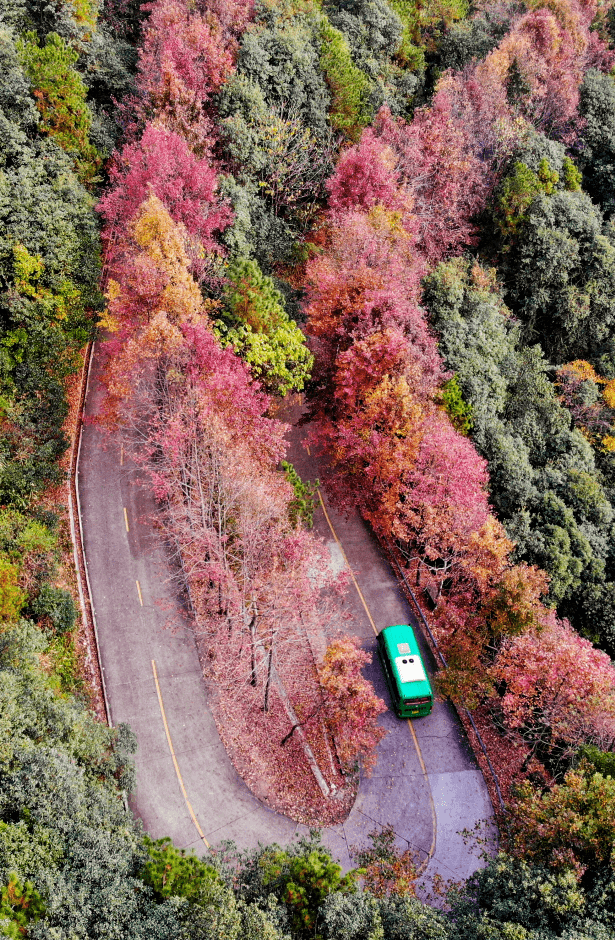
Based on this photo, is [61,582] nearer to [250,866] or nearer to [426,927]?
[250,866]

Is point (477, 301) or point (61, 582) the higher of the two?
point (477, 301)

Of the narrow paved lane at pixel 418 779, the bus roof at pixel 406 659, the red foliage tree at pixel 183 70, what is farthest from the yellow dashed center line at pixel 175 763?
the red foliage tree at pixel 183 70

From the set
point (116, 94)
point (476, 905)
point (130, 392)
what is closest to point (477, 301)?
point (130, 392)

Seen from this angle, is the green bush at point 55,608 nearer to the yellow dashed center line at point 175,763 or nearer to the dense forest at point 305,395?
the dense forest at point 305,395

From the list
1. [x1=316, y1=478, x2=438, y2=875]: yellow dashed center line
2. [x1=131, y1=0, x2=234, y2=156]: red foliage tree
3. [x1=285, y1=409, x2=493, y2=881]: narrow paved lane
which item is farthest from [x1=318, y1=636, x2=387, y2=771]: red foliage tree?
[x1=131, y1=0, x2=234, y2=156]: red foliage tree

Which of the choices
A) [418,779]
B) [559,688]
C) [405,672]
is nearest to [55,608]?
[405,672]

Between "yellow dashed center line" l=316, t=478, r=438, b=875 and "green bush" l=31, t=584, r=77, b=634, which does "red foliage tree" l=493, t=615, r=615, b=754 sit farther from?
"green bush" l=31, t=584, r=77, b=634

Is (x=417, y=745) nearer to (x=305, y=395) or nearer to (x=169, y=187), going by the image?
(x=305, y=395)
